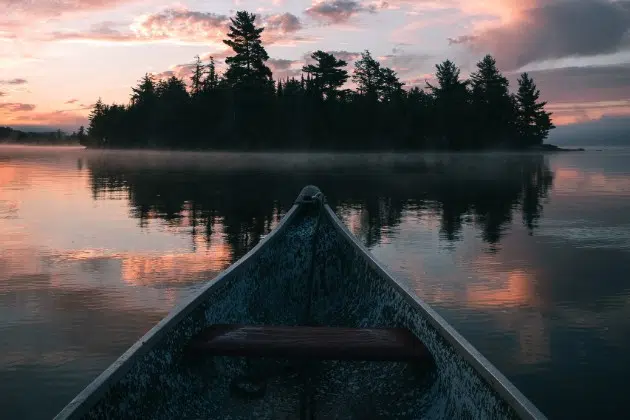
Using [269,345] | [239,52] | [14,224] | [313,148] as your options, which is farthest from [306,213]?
[313,148]

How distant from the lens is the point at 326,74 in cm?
8950

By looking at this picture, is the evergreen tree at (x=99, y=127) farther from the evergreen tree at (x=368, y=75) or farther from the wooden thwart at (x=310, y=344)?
the wooden thwart at (x=310, y=344)

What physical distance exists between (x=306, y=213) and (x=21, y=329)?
4.20 meters

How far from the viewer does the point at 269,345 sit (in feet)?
12.8

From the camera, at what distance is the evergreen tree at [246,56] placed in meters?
76.3

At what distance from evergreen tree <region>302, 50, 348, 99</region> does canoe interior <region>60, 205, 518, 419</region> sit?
84503 mm

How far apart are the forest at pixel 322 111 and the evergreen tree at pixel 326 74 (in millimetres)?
163

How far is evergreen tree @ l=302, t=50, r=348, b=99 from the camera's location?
88.8 m

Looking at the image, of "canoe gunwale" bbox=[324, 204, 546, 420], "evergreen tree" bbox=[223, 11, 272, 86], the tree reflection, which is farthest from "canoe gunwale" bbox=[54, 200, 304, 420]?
"evergreen tree" bbox=[223, 11, 272, 86]

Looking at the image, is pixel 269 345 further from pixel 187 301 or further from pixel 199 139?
pixel 199 139

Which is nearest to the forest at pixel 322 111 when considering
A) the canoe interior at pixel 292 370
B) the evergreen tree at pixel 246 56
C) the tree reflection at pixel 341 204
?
the evergreen tree at pixel 246 56

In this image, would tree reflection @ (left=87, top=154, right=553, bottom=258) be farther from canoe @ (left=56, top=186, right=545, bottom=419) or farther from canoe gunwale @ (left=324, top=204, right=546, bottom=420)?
canoe gunwale @ (left=324, top=204, right=546, bottom=420)

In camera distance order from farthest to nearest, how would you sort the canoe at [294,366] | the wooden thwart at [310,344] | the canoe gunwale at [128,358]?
the wooden thwart at [310,344], the canoe at [294,366], the canoe gunwale at [128,358]

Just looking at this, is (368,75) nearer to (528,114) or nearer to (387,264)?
(528,114)
